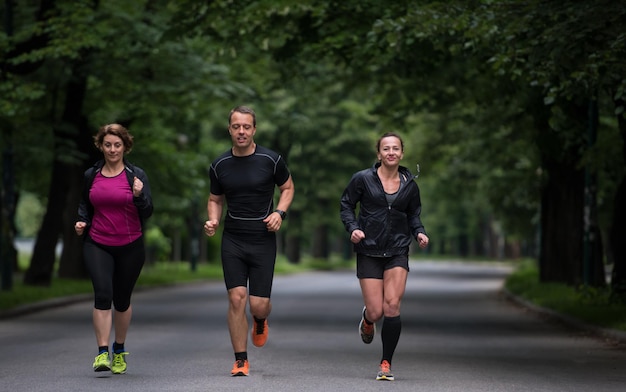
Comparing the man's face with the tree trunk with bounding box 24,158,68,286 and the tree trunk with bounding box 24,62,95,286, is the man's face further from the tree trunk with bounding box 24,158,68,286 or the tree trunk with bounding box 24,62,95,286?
the tree trunk with bounding box 24,158,68,286

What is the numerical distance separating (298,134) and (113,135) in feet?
145

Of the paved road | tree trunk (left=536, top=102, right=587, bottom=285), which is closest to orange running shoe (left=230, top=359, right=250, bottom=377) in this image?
the paved road

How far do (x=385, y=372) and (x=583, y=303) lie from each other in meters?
10.6

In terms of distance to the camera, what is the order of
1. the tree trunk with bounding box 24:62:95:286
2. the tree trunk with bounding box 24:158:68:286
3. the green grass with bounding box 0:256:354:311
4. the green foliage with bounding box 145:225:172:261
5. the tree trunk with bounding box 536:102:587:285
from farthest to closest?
1. the green foliage with bounding box 145:225:172:261
2. the tree trunk with bounding box 536:102:587:285
3. the tree trunk with bounding box 24:158:68:286
4. the tree trunk with bounding box 24:62:95:286
5. the green grass with bounding box 0:256:354:311

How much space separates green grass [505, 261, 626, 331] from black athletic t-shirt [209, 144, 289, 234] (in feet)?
22.0

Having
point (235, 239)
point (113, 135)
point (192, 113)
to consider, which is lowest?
point (235, 239)

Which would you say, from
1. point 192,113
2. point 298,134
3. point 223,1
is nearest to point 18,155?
point 192,113

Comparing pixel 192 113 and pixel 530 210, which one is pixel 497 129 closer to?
pixel 192 113

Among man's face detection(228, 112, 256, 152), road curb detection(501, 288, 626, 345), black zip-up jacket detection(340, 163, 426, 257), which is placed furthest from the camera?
road curb detection(501, 288, 626, 345)

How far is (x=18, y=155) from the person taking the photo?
2573cm

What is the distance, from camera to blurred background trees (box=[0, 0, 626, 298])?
1439 cm

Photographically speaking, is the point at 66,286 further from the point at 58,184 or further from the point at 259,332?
the point at 259,332

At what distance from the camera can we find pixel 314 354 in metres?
12.8

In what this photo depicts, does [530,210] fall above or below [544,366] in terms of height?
above
